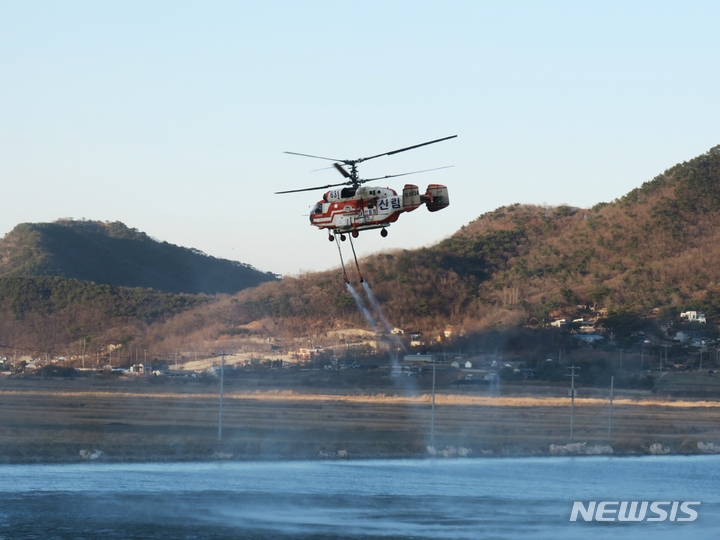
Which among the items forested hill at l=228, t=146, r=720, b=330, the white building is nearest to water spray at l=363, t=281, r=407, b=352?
forested hill at l=228, t=146, r=720, b=330

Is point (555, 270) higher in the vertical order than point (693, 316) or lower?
higher

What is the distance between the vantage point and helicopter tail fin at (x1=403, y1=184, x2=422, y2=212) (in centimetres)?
3569

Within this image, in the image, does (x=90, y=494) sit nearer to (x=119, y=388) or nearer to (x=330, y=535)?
(x=330, y=535)

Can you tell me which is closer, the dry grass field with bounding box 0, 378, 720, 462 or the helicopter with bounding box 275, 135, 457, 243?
the helicopter with bounding box 275, 135, 457, 243

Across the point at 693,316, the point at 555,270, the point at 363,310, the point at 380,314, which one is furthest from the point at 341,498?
the point at 555,270

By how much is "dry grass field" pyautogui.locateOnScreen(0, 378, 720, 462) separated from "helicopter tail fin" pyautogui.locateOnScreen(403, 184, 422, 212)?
31731mm

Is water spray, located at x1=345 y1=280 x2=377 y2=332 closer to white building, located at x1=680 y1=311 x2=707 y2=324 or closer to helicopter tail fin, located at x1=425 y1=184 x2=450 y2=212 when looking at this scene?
white building, located at x1=680 y1=311 x2=707 y2=324

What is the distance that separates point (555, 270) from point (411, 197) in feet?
371

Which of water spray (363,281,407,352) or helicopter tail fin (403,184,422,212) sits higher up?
helicopter tail fin (403,184,422,212)

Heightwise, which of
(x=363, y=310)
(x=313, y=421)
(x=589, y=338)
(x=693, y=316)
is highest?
(x=363, y=310)

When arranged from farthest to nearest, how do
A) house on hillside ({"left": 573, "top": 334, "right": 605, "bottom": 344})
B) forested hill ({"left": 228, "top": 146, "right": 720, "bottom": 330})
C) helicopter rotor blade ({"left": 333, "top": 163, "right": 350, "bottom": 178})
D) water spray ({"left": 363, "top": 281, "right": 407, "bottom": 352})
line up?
forested hill ({"left": 228, "top": 146, "right": 720, "bottom": 330}), house on hillside ({"left": 573, "top": 334, "right": 605, "bottom": 344}), water spray ({"left": 363, "top": 281, "right": 407, "bottom": 352}), helicopter rotor blade ({"left": 333, "top": 163, "right": 350, "bottom": 178})

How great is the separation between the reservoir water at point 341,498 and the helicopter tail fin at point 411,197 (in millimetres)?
15647

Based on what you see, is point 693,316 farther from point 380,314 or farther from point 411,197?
point 411,197

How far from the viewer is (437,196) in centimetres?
3612
